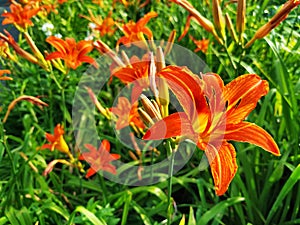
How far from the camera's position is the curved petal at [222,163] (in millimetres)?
737

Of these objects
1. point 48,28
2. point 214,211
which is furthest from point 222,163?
point 48,28

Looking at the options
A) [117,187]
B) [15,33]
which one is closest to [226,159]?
[117,187]

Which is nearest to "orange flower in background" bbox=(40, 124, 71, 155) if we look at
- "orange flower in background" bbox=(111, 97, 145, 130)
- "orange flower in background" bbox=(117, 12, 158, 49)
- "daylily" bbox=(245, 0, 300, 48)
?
"orange flower in background" bbox=(111, 97, 145, 130)

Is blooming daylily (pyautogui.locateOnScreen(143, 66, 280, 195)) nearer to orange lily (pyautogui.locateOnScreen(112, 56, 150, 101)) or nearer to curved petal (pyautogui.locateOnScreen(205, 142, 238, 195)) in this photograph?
curved petal (pyautogui.locateOnScreen(205, 142, 238, 195))

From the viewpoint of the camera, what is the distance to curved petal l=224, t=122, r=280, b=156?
751 millimetres

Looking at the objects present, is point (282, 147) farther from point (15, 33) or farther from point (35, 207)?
point (15, 33)

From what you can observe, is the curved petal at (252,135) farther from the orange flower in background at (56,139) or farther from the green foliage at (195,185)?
the orange flower in background at (56,139)

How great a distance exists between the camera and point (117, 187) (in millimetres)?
1960

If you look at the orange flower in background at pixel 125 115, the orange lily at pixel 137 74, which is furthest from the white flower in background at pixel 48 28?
the orange lily at pixel 137 74

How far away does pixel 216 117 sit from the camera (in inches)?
31.7

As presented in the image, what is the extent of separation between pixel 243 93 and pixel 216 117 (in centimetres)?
6

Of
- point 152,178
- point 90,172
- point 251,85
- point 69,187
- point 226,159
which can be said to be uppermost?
point 251,85

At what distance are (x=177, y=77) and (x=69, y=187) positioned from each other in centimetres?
147

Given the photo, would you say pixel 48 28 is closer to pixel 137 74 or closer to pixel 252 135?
pixel 137 74
